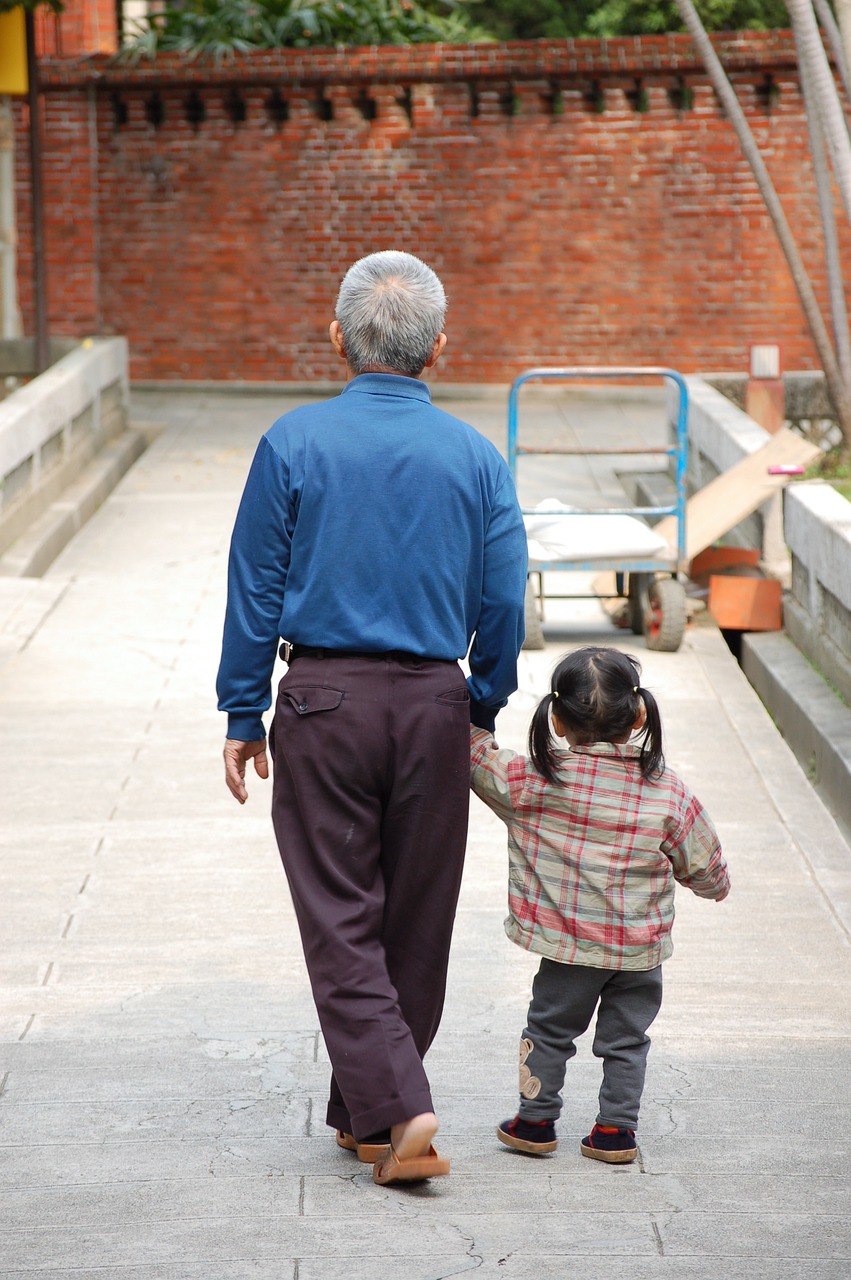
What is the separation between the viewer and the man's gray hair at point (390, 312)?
130 inches

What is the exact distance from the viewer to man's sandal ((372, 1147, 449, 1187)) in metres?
3.21

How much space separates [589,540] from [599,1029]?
16.3ft

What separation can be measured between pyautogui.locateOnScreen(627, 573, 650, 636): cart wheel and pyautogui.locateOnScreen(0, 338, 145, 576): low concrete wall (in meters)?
3.60

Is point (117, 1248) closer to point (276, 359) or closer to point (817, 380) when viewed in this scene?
point (817, 380)

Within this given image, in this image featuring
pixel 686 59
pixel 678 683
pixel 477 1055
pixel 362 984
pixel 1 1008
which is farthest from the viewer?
pixel 686 59

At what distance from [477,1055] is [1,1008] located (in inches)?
50.2

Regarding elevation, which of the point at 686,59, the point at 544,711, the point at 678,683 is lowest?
the point at 678,683

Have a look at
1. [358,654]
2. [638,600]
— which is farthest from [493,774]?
[638,600]

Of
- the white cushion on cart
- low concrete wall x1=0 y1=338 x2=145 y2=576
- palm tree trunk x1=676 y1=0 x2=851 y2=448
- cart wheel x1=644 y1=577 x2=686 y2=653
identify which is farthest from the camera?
palm tree trunk x1=676 y1=0 x2=851 y2=448

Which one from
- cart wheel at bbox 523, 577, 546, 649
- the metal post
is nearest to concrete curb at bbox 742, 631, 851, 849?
cart wheel at bbox 523, 577, 546, 649

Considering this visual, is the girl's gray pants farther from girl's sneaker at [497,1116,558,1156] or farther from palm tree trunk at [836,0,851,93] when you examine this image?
palm tree trunk at [836,0,851,93]

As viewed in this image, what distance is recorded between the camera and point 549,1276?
2.86 meters

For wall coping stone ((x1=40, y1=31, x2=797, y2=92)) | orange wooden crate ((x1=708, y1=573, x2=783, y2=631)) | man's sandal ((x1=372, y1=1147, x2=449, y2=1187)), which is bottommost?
orange wooden crate ((x1=708, y1=573, x2=783, y2=631))

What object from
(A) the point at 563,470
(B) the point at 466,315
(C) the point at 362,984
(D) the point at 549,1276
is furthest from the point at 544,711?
(B) the point at 466,315
